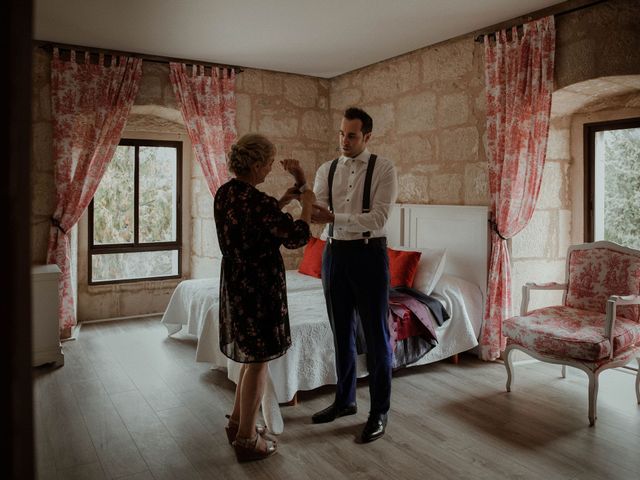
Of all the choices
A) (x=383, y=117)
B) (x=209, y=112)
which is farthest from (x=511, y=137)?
(x=209, y=112)

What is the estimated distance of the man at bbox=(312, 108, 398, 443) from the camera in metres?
2.80

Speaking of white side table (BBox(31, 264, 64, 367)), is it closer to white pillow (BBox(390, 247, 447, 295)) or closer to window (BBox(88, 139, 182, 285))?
window (BBox(88, 139, 182, 285))

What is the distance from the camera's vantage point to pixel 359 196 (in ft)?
9.57

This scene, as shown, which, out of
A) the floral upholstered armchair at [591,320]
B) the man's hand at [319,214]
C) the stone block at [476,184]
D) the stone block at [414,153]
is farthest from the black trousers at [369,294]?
the stone block at [414,153]

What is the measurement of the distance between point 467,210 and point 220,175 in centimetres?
252

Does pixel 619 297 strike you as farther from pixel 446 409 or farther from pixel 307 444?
pixel 307 444

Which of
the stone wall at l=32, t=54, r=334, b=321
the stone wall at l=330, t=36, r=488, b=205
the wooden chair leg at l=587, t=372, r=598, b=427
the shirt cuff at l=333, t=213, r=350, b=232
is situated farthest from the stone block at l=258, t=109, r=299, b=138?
the wooden chair leg at l=587, t=372, r=598, b=427

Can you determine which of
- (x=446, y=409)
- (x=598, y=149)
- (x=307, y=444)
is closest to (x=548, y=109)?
(x=598, y=149)

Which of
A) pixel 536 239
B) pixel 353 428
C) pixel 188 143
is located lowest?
pixel 353 428

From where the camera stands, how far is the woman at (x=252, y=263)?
2.32 meters

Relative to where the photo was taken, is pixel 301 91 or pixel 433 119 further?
pixel 301 91

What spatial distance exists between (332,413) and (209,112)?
138 inches

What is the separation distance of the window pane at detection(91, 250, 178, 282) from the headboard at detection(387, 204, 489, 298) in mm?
2678

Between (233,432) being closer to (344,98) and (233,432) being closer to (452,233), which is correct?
(452,233)
